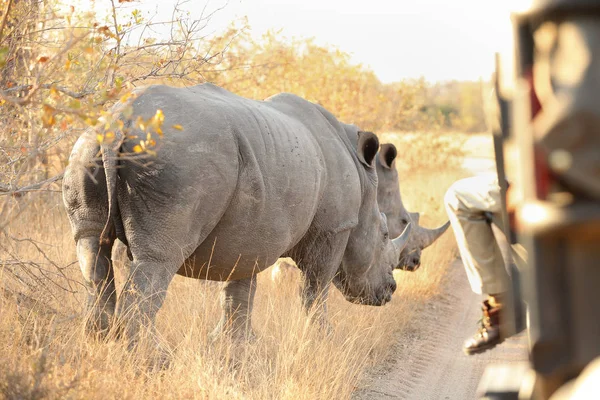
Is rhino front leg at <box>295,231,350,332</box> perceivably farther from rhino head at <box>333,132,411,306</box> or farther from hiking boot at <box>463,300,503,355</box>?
hiking boot at <box>463,300,503,355</box>

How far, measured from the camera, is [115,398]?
3.99 meters

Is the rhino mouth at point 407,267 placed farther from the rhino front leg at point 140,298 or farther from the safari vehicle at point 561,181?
the safari vehicle at point 561,181

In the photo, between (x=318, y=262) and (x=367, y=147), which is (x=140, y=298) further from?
(x=367, y=147)

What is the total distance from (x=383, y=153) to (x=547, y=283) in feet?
19.6

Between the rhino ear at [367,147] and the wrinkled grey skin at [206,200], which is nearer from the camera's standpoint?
the wrinkled grey skin at [206,200]

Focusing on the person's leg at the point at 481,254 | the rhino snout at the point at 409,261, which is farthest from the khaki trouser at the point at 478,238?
the rhino snout at the point at 409,261

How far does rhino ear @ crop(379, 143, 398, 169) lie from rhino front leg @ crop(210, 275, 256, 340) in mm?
2080

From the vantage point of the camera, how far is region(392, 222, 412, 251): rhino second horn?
7.85 meters

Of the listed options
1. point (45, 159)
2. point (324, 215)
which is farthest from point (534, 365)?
point (45, 159)

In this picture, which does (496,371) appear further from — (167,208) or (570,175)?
(167,208)

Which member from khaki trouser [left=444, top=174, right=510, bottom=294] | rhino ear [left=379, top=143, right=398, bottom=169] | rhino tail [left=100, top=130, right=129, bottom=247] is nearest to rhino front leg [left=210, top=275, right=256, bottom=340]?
rhino tail [left=100, top=130, right=129, bottom=247]

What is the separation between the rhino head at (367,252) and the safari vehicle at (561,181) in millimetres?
4879

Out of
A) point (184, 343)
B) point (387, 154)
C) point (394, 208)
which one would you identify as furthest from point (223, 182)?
point (394, 208)

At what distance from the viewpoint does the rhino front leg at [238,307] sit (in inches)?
252
